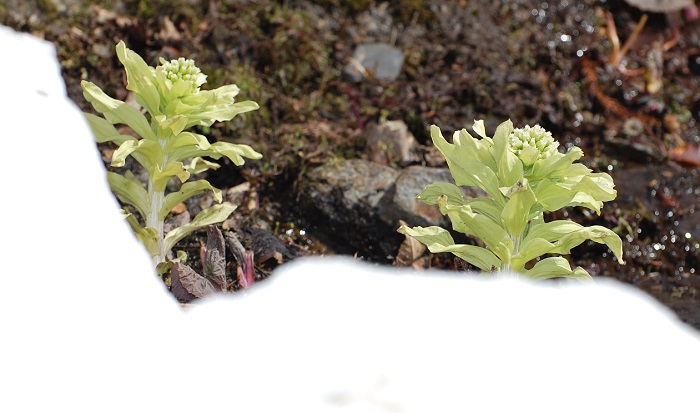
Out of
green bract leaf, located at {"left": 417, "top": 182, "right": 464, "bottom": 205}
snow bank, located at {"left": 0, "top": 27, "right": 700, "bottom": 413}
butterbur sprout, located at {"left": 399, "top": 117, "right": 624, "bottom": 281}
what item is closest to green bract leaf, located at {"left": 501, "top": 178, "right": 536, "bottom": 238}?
butterbur sprout, located at {"left": 399, "top": 117, "right": 624, "bottom": 281}

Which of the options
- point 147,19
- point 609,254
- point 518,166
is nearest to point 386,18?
point 147,19

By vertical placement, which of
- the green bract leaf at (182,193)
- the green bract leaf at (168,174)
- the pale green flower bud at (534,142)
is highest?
the pale green flower bud at (534,142)

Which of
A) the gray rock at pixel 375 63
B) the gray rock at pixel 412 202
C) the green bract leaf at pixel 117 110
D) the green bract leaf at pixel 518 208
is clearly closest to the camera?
the green bract leaf at pixel 518 208

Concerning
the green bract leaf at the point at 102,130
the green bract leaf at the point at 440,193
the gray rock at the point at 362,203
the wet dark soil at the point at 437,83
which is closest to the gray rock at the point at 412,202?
the gray rock at the point at 362,203

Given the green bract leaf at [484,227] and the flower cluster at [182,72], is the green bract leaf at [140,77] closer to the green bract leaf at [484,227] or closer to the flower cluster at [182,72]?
the flower cluster at [182,72]

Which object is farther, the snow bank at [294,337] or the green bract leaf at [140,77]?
the green bract leaf at [140,77]

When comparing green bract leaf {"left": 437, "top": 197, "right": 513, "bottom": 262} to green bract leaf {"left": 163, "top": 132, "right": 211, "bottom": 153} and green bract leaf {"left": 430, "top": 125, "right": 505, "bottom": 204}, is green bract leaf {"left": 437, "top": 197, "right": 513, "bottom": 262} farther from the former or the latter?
green bract leaf {"left": 163, "top": 132, "right": 211, "bottom": 153}

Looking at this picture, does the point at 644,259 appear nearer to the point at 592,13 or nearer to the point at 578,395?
the point at 592,13

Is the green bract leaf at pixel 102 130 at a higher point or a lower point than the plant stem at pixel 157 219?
higher
